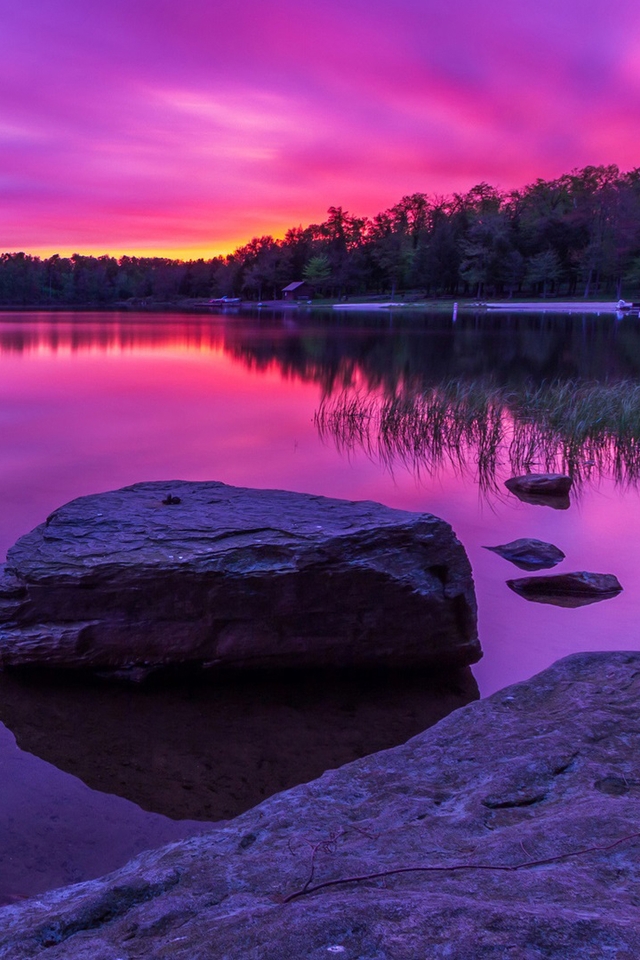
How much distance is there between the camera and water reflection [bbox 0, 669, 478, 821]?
4020 mm

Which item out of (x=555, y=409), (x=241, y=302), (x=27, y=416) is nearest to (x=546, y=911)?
(x=555, y=409)

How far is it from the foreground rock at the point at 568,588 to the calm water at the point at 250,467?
12 cm

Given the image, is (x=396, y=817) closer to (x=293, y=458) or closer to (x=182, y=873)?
(x=182, y=873)

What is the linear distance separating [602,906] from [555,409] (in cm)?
1309

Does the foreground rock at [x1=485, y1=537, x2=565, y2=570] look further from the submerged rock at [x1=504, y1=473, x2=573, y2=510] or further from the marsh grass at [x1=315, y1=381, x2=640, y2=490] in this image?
the marsh grass at [x1=315, y1=381, x2=640, y2=490]

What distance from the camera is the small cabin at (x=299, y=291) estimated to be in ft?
426

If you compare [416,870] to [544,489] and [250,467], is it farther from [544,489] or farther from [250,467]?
[250,467]

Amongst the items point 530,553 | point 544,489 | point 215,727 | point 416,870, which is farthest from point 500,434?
point 416,870

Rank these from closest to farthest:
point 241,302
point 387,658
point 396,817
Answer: point 396,817, point 387,658, point 241,302

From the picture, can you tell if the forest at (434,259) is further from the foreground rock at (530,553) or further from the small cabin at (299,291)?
the foreground rock at (530,553)

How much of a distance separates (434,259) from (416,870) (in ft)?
344

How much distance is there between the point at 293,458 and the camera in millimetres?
13141

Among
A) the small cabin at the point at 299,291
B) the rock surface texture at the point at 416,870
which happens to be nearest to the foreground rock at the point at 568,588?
the rock surface texture at the point at 416,870

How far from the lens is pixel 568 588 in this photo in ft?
22.3
